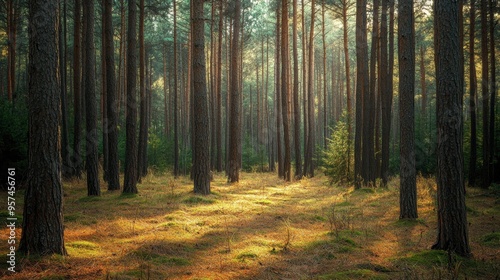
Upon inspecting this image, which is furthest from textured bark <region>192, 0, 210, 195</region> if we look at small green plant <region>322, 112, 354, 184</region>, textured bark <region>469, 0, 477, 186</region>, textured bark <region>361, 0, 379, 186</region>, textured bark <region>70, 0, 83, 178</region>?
textured bark <region>469, 0, 477, 186</region>

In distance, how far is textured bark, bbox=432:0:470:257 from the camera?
19.3ft

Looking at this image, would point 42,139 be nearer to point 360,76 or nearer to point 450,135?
point 450,135

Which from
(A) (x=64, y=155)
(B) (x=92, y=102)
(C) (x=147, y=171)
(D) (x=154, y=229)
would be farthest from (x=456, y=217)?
(C) (x=147, y=171)

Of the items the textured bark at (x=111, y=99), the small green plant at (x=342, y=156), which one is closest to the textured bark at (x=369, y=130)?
the small green plant at (x=342, y=156)

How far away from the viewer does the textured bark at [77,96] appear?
45.0ft

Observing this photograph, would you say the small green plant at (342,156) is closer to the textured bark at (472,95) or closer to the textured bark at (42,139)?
the textured bark at (472,95)

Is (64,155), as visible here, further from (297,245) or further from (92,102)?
(297,245)

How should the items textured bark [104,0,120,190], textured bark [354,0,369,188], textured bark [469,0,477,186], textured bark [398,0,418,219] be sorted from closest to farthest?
textured bark [398,0,418,219] → textured bark [104,0,120,190] → textured bark [354,0,369,188] → textured bark [469,0,477,186]

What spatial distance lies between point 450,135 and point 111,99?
11.4 m

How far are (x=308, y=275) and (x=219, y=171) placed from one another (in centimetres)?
2059

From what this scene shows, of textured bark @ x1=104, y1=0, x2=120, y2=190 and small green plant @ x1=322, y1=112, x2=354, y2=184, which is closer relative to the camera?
textured bark @ x1=104, y1=0, x2=120, y2=190

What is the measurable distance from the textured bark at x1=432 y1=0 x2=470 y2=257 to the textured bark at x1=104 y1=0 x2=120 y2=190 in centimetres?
1071

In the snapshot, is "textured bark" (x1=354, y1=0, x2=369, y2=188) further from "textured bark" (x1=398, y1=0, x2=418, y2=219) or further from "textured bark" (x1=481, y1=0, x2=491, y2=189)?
"textured bark" (x1=398, y1=0, x2=418, y2=219)

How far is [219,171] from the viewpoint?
83.8ft
